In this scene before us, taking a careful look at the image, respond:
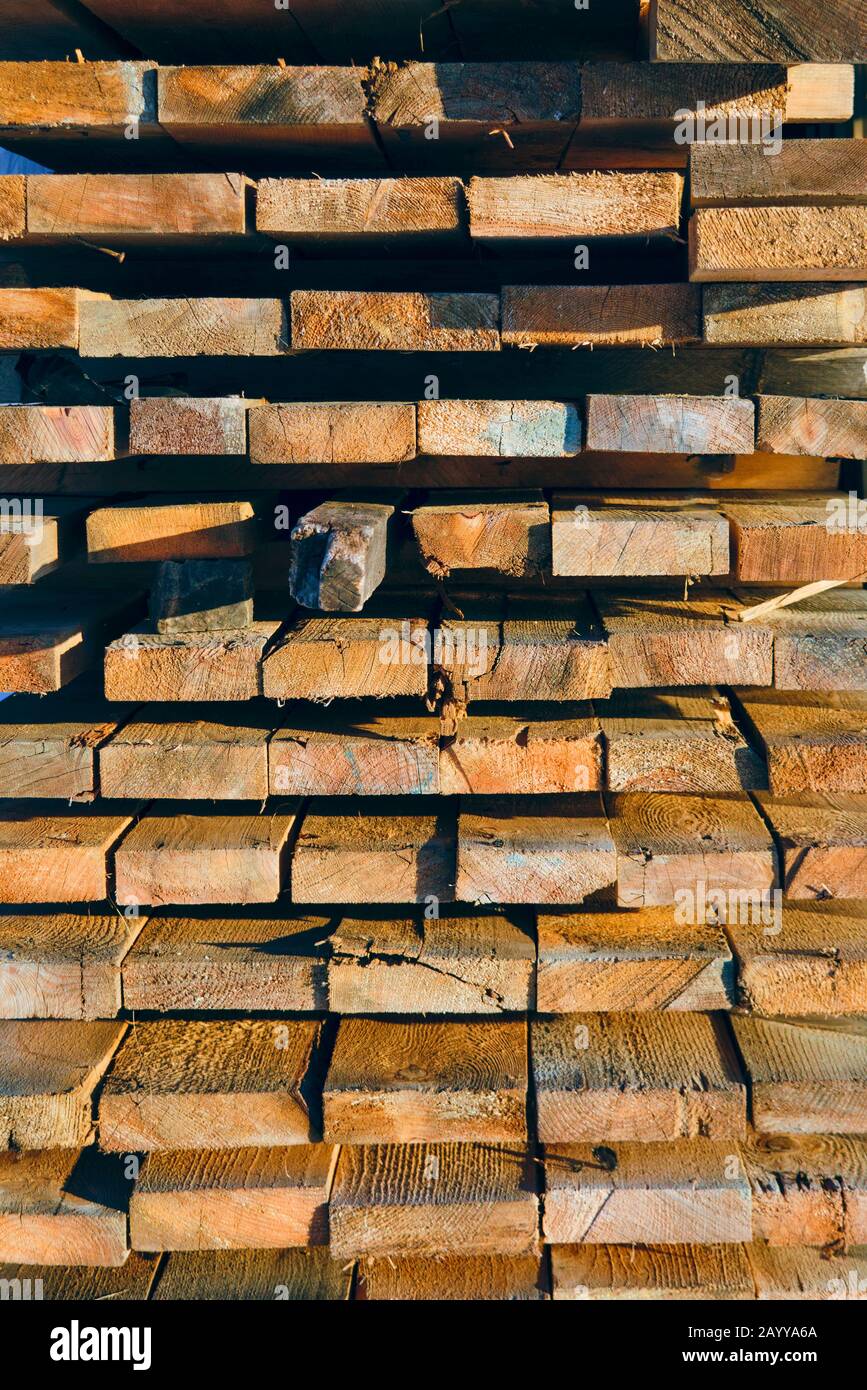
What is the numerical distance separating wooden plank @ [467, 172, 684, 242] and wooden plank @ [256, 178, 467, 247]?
70mm

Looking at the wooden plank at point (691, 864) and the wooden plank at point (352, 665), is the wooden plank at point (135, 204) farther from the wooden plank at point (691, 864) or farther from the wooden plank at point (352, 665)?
the wooden plank at point (691, 864)

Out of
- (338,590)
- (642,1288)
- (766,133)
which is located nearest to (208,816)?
(338,590)

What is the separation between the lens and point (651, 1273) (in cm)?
280

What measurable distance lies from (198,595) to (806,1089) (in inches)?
83.1

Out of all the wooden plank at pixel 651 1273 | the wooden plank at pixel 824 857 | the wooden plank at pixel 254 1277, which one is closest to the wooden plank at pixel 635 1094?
the wooden plank at pixel 651 1273

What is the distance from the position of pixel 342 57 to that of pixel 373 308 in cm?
89

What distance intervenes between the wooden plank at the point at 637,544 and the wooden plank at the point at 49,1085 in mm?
1857

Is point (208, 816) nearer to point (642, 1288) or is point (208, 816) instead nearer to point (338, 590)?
point (338, 590)

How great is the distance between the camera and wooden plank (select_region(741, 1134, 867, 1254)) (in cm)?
274

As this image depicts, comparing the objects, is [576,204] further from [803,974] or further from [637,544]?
[803,974]

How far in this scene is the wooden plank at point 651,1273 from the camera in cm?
278

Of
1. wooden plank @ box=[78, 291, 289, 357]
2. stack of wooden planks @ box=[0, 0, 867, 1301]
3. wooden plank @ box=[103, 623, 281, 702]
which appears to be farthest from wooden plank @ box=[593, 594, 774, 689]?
wooden plank @ box=[78, 291, 289, 357]

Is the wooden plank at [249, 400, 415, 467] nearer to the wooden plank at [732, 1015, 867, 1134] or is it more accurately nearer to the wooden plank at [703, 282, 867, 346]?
the wooden plank at [703, 282, 867, 346]

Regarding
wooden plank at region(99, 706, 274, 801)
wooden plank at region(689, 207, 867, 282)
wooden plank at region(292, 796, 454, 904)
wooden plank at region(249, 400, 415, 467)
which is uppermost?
wooden plank at region(689, 207, 867, 282)
